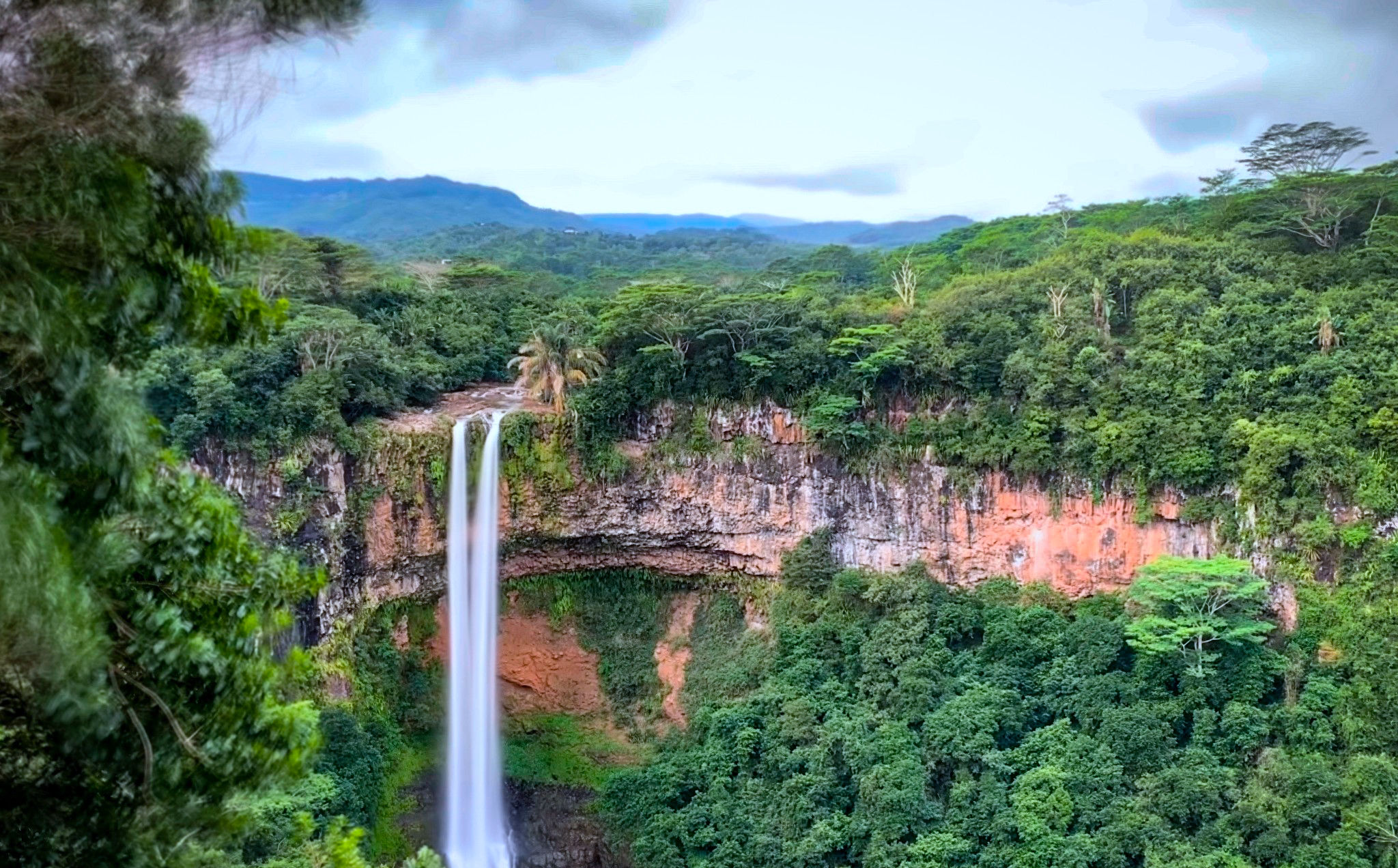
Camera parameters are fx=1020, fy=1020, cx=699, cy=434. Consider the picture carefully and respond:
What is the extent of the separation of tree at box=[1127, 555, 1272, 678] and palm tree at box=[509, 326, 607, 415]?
9.73m

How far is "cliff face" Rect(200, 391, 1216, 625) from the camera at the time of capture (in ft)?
53.4

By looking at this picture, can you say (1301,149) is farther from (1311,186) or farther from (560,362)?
(560,362)

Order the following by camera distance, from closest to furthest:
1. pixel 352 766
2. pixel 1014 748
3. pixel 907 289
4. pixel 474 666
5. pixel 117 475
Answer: pixel 117 475
pixel 1014 748
pixel 352 766
pixel 474 666
pixel 907 289

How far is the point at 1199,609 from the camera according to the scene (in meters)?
14.6

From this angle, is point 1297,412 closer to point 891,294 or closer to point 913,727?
point 913,727

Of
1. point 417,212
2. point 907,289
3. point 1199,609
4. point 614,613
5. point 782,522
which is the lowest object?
point 614,613

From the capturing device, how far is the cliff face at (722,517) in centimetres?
1628

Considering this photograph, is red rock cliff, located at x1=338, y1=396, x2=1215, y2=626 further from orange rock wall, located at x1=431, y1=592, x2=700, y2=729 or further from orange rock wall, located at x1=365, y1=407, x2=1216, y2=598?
orange rock wall, located at x1=431, y1=592, x2=700, y2=729

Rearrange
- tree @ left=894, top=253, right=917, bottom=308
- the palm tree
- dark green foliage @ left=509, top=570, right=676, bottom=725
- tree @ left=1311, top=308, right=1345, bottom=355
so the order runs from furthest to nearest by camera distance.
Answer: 1. tree @ left=894, top=253, right=917, bottom=308
2. dark green foliage @ left=509, top=570, right=676, bottom=725
3. the palm tree
4. tree @ left=1311, top=308, right=1345, bottom=355

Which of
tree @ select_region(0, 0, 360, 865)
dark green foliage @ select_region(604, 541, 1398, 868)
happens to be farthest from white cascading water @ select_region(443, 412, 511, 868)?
tree @ select_region(0, 0, 360, 865)

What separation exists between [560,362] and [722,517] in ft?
13.5

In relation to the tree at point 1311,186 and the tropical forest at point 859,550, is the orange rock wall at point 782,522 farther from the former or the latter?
the tree at point 1311,186

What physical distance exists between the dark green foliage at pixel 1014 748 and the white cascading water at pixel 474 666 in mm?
2199

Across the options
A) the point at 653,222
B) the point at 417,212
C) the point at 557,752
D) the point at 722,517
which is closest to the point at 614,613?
the point at 557,752
